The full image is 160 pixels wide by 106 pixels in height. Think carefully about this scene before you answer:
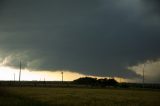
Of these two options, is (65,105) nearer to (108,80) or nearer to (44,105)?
(44,105)

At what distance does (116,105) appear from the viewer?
114ft

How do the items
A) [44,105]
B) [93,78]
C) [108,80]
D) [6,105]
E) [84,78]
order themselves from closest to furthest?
[6,105] → [44,105] → [108,80] → [93,78] → [84,78]

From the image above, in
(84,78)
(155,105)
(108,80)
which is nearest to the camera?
(155,105)

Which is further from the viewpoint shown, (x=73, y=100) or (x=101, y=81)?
(x=101, y=81)

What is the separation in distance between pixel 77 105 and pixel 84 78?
137923mm

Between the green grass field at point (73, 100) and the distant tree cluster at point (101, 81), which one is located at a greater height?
the distant tree cluster at point (101, 81)

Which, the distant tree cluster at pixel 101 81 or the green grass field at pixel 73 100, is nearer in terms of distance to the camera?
the green grass field at pixel 73 100

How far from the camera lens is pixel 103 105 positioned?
34.5 metres

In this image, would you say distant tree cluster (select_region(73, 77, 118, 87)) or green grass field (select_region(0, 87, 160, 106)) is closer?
green grass field (select_region(0, 87, 160, 106))

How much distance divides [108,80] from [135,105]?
106250 millimetres

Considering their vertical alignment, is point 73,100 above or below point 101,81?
below

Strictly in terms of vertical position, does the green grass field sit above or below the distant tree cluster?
below

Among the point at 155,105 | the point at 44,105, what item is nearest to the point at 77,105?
the point at 44,105

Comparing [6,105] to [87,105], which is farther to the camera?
[87,105]
